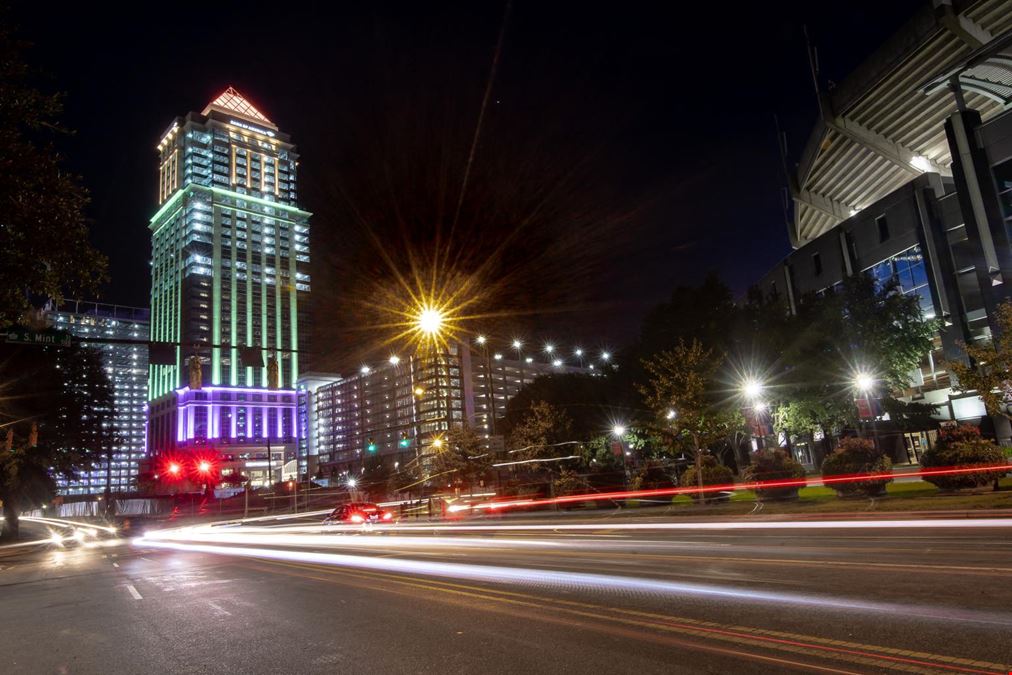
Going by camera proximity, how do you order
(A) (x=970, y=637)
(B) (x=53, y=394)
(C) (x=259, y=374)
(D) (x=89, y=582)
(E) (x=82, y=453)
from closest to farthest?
(A) (x=970, y=637) < (D) (x=89, y=582) < (B) (x=53, y=394) < (E) (x=82, y=453) < (C) (x=259, y=374)

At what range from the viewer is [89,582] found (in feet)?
49.1

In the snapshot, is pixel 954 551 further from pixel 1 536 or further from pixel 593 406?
pixel 1 536

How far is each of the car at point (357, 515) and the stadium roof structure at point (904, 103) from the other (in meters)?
53.2

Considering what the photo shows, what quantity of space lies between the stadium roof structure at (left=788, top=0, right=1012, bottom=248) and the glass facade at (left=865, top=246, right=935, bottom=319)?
490 inches

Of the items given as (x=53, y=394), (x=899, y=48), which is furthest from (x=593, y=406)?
(x=899, y=48)

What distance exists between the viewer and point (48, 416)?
41.6 meters

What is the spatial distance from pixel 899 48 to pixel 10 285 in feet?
225

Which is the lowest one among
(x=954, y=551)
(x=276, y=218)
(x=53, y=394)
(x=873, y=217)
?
(x=954, y=551)

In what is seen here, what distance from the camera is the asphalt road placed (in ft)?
18.6

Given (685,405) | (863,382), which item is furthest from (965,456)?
(863,382)

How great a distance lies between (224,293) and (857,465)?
183 meters

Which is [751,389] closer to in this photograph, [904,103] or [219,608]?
[219,608]

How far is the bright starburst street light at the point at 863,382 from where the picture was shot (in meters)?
38.2

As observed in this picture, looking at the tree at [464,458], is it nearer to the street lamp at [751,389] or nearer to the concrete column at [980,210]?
the street lamp at [751,389]
